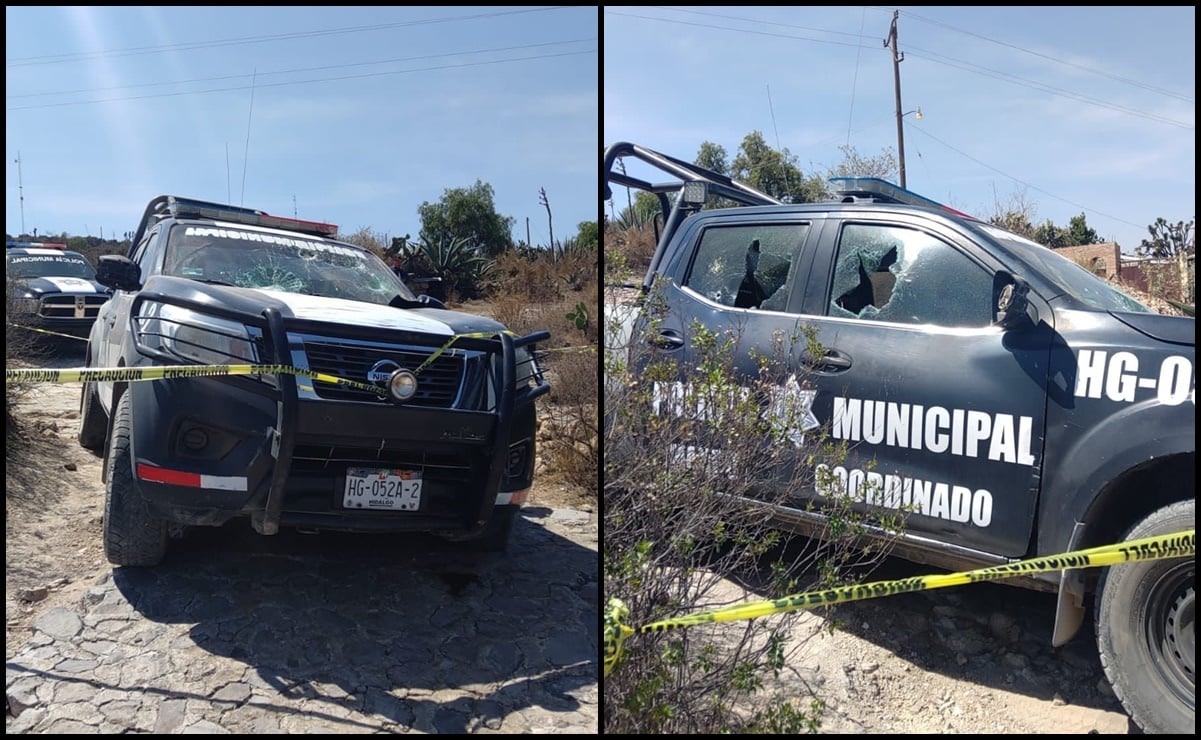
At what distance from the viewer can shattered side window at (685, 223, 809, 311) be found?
175 inches

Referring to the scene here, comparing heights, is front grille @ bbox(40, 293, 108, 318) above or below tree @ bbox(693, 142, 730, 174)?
below

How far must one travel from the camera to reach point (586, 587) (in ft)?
15.0

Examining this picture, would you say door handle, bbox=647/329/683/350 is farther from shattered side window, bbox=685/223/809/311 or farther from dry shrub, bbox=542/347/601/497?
dry shrub, bbox=542/347/601/497

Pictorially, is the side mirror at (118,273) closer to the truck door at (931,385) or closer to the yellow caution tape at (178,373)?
the yellow caution tape at (178,373)

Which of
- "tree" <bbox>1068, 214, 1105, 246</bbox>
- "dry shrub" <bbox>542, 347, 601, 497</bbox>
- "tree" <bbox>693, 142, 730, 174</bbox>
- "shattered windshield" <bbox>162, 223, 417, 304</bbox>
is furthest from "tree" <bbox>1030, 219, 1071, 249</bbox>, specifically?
"shattered windshield" <bbox>162, 223, 417, 304</bbox>

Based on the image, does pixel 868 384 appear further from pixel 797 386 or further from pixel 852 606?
pixel 852 606

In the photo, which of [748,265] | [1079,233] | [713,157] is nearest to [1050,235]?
[1079,233]

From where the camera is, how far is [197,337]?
3.76 m

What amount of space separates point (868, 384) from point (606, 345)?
43.2 inches

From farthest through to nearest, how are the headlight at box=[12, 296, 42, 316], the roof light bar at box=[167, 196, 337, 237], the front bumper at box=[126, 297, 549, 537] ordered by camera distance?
the headlight at box=[12, 296, 42, 316], the roof light bar at box=[167, 196, 337, 237], the front bumper at box=[126, 297, 549, 537]

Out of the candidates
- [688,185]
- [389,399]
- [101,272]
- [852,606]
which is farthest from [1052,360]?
[101,272]

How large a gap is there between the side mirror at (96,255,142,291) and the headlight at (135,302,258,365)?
30.2 inches

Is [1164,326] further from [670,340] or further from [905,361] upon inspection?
[670,340]

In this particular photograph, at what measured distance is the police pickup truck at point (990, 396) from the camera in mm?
3012
